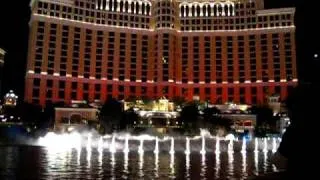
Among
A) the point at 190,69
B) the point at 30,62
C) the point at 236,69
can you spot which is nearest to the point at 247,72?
the point at 236,69

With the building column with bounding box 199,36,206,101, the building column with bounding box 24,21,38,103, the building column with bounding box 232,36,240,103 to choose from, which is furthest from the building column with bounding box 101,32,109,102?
the building column with bounding box 232,36,240,103

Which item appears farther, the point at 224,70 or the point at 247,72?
the point at 224,70

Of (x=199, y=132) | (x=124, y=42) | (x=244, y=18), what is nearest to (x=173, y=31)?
(x=124, y=42)

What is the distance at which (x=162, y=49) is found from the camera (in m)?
153

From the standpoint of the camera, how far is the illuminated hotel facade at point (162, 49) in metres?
146

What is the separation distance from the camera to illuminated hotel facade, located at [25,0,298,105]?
14588cm

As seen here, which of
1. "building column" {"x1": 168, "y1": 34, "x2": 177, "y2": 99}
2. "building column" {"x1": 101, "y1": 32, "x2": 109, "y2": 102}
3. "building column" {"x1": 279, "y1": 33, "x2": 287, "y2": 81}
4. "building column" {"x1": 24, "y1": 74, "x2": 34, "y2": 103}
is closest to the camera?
"building column" {"x1": 24, "y1": 74, "x2": 34, "y2": 103}

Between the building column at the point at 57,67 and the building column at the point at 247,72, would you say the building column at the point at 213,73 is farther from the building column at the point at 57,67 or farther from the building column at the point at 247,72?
the building column at the point at 57,67

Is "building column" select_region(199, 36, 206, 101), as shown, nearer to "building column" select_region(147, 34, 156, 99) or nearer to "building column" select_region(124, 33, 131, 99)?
"building column" select_region(147, 34, 156, 99)

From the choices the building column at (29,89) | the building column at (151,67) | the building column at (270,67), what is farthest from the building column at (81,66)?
the building column at (270,67)

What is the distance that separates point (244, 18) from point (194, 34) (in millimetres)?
21730

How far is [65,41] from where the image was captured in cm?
14725

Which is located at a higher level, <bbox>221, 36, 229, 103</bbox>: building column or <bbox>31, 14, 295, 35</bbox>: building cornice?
<bbox>31, 14, 295, 35</bbox>: building cornice

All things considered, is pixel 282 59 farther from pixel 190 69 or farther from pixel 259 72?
pixel 190 69
